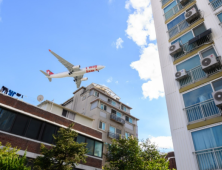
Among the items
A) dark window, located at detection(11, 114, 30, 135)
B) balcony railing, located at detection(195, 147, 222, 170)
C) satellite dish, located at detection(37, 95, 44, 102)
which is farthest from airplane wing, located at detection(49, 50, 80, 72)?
balcony railing, located at detection(195, 147, 222, 170)

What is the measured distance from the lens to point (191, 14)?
50.2 feet

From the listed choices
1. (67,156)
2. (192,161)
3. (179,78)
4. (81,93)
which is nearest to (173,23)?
(179,78)

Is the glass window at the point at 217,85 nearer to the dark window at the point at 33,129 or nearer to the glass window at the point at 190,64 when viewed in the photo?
the glass window at the point at 190,64

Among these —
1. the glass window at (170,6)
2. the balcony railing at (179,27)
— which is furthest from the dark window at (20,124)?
the glass window at (170,6)

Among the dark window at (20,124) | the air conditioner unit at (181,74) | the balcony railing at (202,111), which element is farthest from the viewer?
the dark window at (20,124)

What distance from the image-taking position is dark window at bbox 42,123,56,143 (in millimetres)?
16203

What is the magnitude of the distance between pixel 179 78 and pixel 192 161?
6.12 metres

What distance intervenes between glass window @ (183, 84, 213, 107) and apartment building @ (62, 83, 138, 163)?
18322mm

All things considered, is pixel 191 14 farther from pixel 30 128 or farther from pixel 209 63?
pixel 30 128

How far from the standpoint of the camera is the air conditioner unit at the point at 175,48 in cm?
1484

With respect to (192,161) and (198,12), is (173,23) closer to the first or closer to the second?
(198,12)

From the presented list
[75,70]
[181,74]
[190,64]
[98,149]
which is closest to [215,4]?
[190,64]

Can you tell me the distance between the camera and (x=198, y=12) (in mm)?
15023

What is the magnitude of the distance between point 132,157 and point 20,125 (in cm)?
1107
